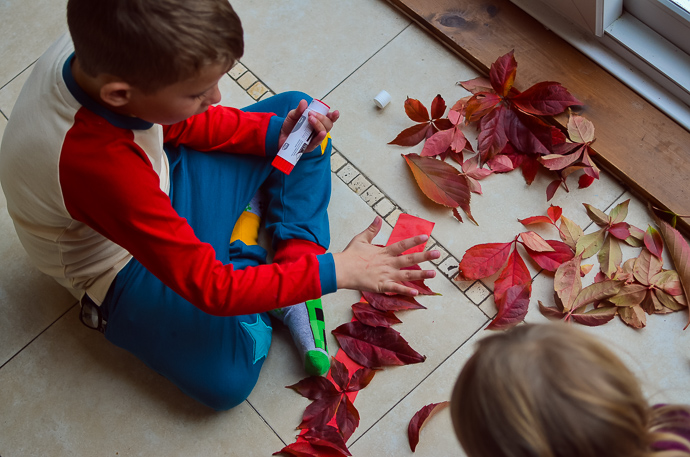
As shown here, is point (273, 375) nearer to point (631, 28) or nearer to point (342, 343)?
point (342, 343)

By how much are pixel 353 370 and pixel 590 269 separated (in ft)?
1.66

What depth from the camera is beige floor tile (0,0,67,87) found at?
1.43 m

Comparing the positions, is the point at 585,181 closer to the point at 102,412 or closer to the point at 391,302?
the point at 391,302

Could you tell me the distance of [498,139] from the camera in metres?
1.26

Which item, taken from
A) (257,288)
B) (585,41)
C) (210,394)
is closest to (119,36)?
(257,288)

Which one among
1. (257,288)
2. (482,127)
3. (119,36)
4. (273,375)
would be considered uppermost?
(119,36)

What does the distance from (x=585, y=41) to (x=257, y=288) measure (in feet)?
3.02

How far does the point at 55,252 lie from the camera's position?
0.99 m

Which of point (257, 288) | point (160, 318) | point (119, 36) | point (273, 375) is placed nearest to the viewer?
point (119, 36)

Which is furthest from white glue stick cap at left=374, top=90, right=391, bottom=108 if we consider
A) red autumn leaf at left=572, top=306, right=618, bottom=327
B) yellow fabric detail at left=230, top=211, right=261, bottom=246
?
red autumn leaf at left=572, top=306, right=618, bottom=327

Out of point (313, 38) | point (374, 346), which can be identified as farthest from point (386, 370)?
point (313, 38)

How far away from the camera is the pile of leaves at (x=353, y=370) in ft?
3.55

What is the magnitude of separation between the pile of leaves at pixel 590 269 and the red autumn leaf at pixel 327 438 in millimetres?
361

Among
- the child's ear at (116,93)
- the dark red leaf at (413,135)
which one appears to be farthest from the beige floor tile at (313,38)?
the child's ear at (116,93)
